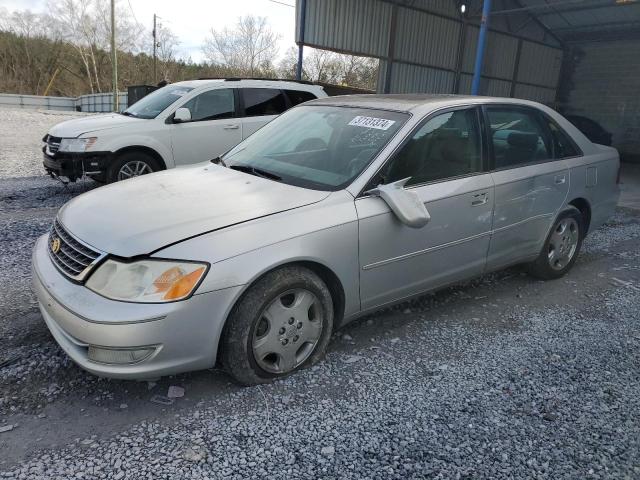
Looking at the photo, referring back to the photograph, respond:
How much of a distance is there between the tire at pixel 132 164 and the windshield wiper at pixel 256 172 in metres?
3.70

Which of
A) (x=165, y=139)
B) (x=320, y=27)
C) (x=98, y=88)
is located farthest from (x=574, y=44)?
(x=98, y=88)

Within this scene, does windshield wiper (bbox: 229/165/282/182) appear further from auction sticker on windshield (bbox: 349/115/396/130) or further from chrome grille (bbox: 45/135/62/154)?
chrome grille (bbox: 45/135/62/154)

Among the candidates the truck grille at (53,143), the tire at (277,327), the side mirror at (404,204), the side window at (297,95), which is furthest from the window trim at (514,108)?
the truck grille at (53,143)

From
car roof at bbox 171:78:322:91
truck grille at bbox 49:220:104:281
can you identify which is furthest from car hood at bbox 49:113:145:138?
truck grille at bbox 49:220:104:281

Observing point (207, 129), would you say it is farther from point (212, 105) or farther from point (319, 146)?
point (319, 146)

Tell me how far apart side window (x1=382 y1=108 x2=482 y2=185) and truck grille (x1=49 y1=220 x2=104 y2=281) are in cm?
175

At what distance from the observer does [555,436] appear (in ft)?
8.09

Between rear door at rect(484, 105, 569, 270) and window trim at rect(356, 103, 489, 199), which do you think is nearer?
window trim at rect(356, 103, 489, 199)

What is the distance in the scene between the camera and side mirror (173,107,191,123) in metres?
6.84

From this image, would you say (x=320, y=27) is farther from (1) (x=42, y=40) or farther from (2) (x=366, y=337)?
(1) (x=42, y=40)

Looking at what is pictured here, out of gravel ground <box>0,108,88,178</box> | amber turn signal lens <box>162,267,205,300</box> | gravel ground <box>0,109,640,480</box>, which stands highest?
amber turn signal lens <box>162,267,205,300</box>

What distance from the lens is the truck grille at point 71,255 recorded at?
2.46m

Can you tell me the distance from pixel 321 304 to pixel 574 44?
67.3 ft

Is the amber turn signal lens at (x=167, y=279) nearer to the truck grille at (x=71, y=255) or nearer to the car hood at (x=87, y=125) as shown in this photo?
the truck grille at (x=71, y=255)
